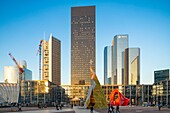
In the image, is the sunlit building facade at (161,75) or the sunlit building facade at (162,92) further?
the sunlit building facade at (161,75)

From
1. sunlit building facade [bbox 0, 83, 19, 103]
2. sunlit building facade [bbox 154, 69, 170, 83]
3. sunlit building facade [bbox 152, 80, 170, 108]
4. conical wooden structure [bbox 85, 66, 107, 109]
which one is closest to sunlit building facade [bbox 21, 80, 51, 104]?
sunlit building facade [bbox 0, 83, 19, 103]

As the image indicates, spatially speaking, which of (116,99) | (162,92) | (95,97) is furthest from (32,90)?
(95,97)

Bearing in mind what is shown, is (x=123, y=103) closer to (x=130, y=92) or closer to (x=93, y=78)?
(x=93, y=78)

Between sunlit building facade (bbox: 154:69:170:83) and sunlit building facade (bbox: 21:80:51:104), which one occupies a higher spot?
sunlit building facade (bbox: 154:69:170:83)

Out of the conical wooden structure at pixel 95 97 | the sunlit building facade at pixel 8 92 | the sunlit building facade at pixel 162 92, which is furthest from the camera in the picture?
the sunlit building facade at pixel 162 92

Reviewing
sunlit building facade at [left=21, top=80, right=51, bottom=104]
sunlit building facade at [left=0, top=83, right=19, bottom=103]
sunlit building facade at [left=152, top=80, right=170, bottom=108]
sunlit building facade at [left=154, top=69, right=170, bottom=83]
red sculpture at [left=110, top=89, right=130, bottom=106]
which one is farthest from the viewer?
sunlit building facade at [left=154, top=69, right=170, bottom=83]

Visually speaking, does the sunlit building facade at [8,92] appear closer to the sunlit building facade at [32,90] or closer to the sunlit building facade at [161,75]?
the sunlit building facade at [32,90]

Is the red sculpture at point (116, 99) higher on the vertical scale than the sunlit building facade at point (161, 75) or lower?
lower

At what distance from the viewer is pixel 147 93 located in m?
152

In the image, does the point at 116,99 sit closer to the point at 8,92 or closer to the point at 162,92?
the point at 8,92

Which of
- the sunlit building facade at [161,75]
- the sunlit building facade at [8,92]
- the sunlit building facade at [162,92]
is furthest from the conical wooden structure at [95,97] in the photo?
the sunlit building facade at [161,75]

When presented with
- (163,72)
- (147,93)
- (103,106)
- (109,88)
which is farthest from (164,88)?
(103,106)

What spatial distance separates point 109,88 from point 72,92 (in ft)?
75.8

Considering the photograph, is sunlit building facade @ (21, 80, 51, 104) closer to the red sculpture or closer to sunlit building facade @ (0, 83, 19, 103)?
sunlit building facade @ (0, 83, 19, 103)
